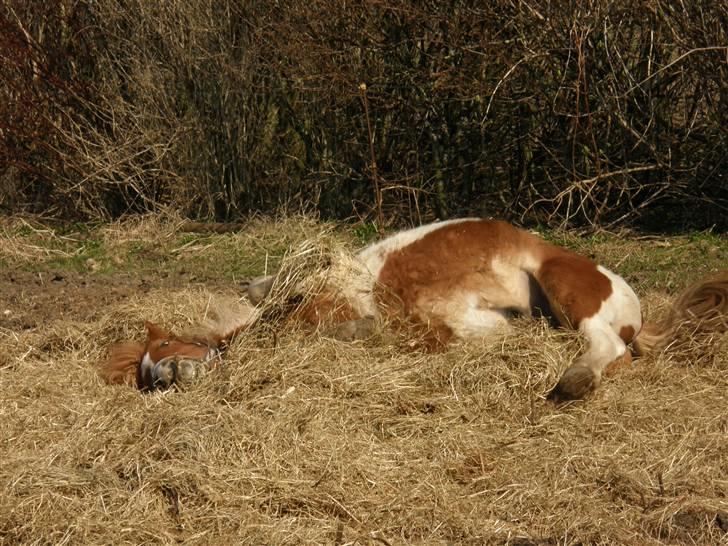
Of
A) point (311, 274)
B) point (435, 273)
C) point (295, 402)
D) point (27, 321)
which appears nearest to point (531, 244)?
point (435, 273)

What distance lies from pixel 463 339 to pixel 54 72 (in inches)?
333

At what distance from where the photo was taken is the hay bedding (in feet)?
12.0

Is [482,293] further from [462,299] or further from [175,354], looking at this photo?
[175,354]

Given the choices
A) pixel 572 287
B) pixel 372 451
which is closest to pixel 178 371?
pixel 372 451

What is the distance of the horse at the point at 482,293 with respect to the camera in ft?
17.4

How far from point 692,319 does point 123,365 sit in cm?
277

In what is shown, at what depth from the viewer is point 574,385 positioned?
4.73m

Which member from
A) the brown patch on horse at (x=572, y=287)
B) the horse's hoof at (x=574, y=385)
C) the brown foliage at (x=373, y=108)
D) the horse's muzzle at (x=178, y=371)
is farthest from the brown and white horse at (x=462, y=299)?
the brown foliage at (x=373, y=108)

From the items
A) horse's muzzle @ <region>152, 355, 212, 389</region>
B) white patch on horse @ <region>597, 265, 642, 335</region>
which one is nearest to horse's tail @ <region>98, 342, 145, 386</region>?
horse's muzzle @ <region>152, 355, 212, 389</region>

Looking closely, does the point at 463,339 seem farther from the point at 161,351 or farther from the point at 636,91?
the point at 636,91

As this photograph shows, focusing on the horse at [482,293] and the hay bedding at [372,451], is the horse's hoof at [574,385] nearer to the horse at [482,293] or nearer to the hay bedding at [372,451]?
the hay bedding at [372,451]

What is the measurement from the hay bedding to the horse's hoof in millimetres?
59

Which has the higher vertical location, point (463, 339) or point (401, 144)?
point (463, 339)

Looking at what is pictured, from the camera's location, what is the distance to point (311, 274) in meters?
5.41
